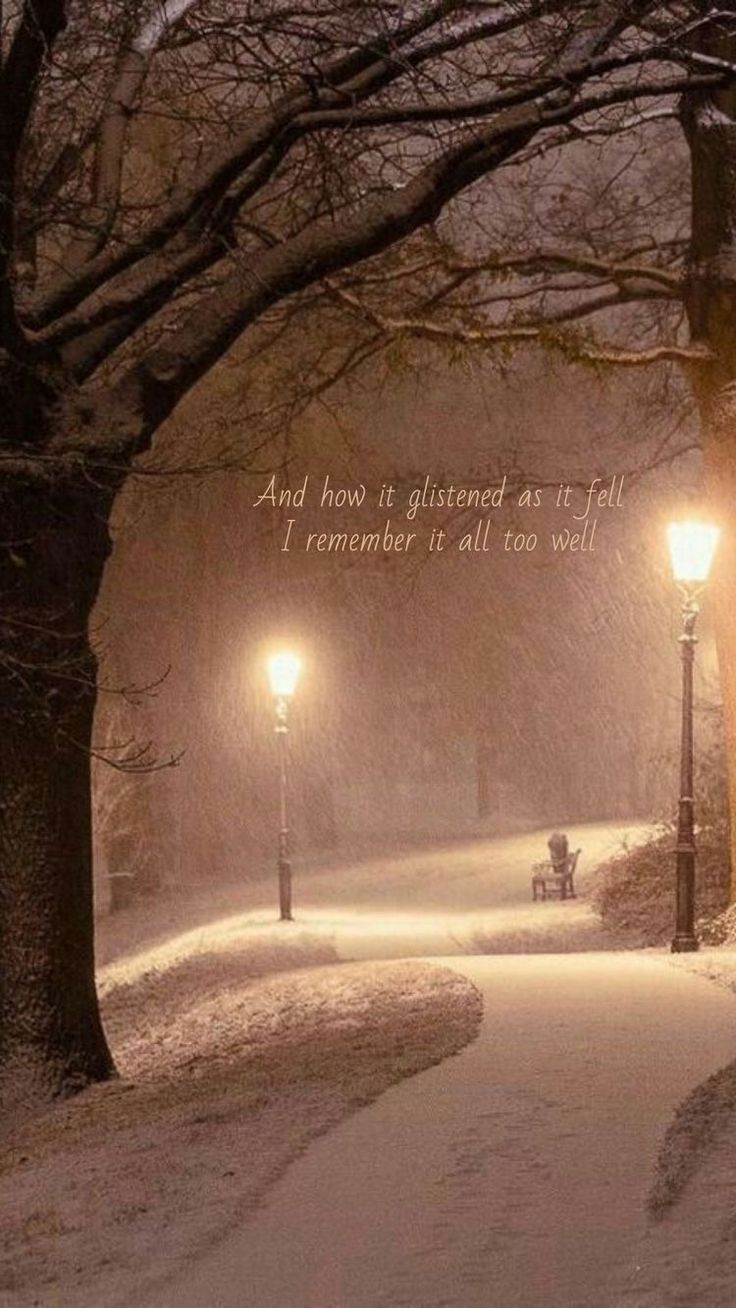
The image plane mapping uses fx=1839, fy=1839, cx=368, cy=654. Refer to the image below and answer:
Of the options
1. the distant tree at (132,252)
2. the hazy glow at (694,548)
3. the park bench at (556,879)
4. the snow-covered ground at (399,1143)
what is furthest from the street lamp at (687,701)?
the park bench at (556,879)

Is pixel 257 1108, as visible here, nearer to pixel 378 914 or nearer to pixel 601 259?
pixel 601 259

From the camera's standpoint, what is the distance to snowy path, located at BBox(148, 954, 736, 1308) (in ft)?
19.5

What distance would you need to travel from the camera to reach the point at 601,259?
16.9 m

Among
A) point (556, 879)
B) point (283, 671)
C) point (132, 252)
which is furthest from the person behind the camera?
point (556, 879)

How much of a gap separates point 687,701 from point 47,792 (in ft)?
25.5

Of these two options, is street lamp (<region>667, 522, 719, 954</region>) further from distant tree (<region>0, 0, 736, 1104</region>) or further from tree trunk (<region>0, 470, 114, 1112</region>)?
tree trunk (<region>0, 470, 114, 1112</region>)

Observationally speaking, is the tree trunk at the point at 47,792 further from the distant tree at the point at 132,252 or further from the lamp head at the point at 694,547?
the lamp head at the point at 694,547

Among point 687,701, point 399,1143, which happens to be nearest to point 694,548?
point 687,701

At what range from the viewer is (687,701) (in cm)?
1723

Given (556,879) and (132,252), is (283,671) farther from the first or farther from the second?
(132,252)

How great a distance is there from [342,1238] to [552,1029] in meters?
4.10

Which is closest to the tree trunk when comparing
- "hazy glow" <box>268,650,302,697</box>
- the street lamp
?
the street lamp

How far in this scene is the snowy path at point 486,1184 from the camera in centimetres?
595

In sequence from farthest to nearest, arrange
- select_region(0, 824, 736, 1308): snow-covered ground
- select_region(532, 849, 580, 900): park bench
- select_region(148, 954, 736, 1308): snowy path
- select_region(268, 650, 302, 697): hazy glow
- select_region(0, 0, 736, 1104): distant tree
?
select_region(532, 849, 580, 900): park bench, select_region(268, 650, 302, 697): hazy glow, select_region(0, 0, 736, 1104): distant tree, select_region(0, 824, 736, 1308): snow-covered ground, select_region(148, 954, 736, 1308): snowy path
